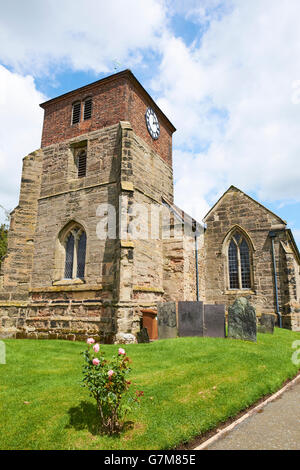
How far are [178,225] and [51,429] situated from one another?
13.0 meters

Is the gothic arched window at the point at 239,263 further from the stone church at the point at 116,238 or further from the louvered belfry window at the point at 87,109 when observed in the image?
the louvered belfry window at the point at 87,109

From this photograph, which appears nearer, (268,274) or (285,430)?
(285,430)

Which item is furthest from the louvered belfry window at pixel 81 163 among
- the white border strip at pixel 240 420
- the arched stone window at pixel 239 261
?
the white border strip at pixel 240 420

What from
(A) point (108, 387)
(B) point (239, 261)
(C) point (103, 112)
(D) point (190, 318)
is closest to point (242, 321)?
(D) point (190, 318)

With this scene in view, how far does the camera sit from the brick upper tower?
1619cm

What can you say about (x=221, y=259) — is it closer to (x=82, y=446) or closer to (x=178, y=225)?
(x=178, y=225)

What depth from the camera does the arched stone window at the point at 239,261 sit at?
61.0 ft

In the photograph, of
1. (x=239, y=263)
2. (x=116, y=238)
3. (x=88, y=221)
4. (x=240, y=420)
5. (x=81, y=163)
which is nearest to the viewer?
(x=240, y=420)

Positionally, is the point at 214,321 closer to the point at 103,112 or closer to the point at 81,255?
the point at 81,255

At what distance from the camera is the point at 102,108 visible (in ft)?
54.5

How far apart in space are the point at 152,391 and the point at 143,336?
592 cm
